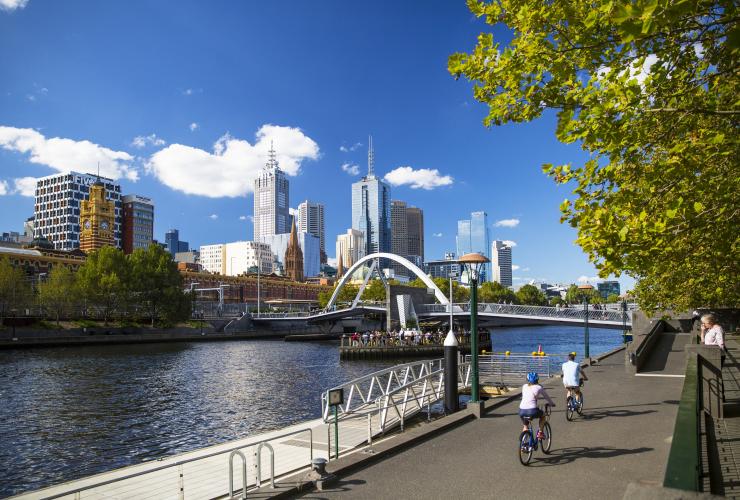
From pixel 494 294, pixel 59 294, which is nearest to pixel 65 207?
pixel 59 294

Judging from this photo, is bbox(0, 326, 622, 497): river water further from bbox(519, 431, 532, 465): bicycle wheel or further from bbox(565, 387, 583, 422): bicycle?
bbox(519, 431, 532, 465): bicycle wheel

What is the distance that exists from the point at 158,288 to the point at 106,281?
1037cm

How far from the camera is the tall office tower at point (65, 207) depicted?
190m

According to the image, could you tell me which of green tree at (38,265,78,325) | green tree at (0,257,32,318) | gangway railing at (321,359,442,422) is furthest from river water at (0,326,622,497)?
green tree at (0,257,32,318)

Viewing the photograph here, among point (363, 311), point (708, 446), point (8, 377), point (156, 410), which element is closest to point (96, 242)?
point (363, 311)

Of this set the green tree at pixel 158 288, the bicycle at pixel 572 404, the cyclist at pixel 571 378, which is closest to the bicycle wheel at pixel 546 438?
the cyclist at pixel 571 378

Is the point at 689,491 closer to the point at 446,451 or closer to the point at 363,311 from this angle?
the point at 446,451

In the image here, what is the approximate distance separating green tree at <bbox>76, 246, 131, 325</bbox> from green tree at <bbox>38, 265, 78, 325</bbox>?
4.51 ft

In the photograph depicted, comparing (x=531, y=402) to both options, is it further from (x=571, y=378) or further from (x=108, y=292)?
(x=108, y=292)

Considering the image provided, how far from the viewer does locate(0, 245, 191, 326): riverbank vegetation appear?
84.4 metres

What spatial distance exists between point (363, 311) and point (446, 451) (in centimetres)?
9160

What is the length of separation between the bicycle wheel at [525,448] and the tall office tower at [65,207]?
19645 cm

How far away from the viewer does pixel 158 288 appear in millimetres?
97062

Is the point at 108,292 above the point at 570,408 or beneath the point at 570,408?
above
